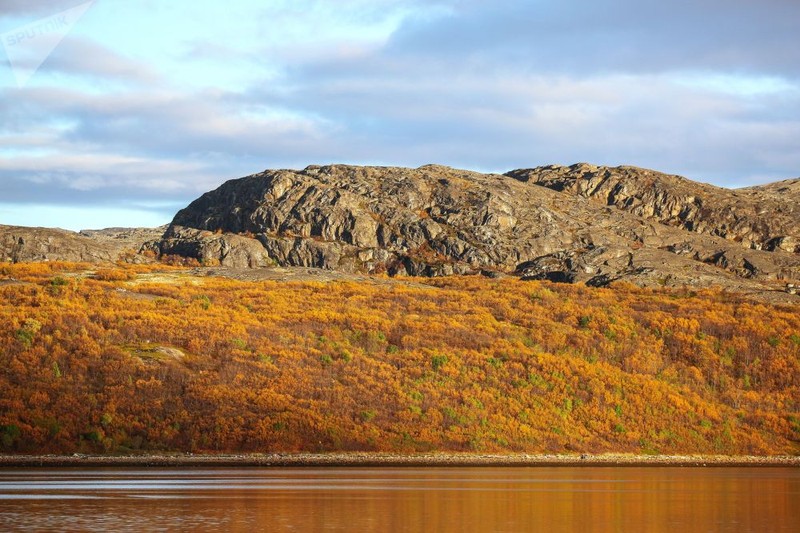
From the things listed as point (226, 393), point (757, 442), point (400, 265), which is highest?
point (400, 265)

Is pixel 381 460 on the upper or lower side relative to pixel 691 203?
lower

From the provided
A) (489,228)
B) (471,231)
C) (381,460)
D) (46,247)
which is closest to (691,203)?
(489,228)

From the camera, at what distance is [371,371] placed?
226 ft

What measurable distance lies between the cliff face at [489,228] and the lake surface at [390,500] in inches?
2977

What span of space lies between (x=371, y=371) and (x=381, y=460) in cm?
1211

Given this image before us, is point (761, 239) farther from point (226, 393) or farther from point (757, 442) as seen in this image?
point (226, 393)

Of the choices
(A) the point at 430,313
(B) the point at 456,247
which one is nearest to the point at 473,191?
(B) the point at 456,247

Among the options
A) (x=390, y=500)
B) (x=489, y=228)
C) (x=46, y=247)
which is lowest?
(x=390, y=500)

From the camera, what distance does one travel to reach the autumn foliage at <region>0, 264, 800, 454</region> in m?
58.1

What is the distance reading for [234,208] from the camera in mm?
142375

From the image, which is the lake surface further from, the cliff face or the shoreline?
the cliff face

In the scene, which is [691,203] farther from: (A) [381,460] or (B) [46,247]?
(A) [381,460]

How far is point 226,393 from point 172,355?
6.64 meters

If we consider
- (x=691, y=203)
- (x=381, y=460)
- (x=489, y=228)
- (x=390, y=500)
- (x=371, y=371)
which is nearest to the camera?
(x=390, y=500)
